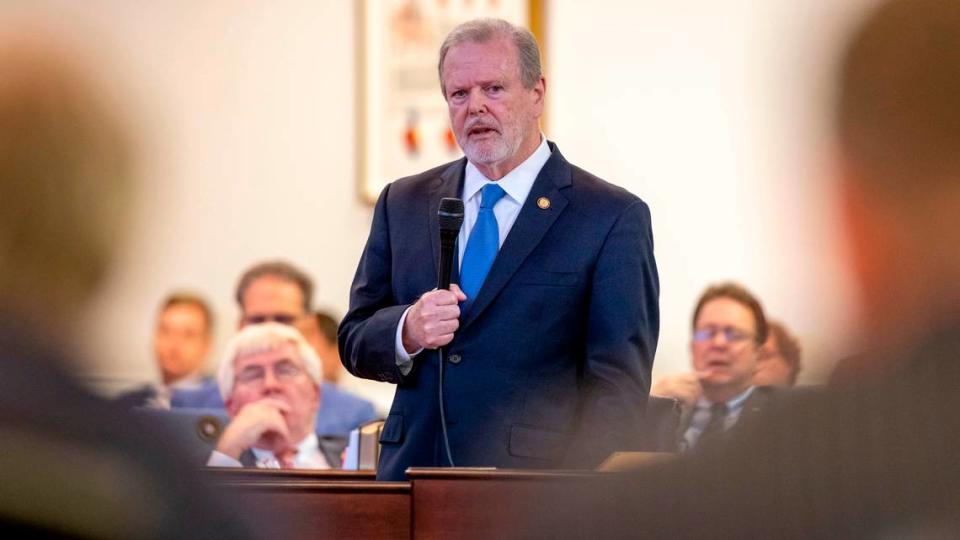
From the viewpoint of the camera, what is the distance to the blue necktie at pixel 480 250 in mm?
2943

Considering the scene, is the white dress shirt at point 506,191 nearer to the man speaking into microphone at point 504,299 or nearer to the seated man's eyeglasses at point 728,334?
the man speaking into microphone at point 504,299

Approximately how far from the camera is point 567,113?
6.89 m

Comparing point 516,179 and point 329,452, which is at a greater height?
point 516,179

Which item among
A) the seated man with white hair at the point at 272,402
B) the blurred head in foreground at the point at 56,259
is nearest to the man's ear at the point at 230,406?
the seated man with white hair at the point at 272,402

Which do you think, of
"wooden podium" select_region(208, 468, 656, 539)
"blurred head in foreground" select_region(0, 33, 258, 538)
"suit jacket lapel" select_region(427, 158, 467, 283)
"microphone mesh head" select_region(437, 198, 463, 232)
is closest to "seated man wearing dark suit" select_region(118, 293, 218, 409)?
"suit jacket lapel" select_region(427, 158, 467, 283)

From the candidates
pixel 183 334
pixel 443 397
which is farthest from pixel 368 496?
pixel 183 334

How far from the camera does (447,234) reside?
270 cm

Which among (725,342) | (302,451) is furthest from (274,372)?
(725,342)

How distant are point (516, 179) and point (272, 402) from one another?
5.80 ft

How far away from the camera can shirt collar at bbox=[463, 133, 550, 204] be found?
9.97ft

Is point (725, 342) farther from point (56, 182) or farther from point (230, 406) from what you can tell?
point (56, 182)

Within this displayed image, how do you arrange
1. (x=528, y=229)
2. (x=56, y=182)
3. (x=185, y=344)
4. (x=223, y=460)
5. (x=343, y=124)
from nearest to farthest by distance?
(x=56, y=182) < (x=528, y=229) < (x=223, y=460) < (x=185, y=344) < (x=343, y=124)

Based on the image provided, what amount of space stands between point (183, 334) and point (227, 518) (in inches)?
228

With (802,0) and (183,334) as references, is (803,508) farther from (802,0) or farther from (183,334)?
(183,334)
